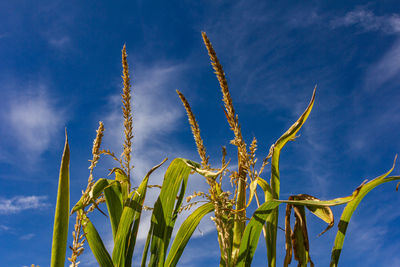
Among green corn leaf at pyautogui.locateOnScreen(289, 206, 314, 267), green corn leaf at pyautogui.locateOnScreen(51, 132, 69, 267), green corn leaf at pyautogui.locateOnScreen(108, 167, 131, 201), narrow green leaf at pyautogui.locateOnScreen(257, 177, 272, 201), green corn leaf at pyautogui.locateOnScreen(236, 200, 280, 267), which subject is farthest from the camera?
green corn leaf at pyautogui.locateOnScreen(108, 167, 131, 201)

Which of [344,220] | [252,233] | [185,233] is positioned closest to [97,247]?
[185,233]

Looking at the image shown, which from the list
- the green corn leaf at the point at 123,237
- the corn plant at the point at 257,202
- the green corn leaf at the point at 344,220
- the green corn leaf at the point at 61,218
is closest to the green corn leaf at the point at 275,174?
the corn plant at the point at 257,202

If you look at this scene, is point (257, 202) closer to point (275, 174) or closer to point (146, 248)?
point (275, 174)

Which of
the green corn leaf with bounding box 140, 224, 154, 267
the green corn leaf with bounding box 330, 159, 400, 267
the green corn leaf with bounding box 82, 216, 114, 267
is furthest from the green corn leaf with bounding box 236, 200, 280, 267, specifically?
the green corn leaf with bounding box 82, 216, 114, 267

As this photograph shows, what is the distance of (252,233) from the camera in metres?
1.90

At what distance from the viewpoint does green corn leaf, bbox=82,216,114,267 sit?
2.03 meters

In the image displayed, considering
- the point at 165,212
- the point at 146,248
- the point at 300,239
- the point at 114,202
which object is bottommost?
the point at 300,239

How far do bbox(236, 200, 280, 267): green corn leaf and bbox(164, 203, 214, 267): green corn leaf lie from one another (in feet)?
1.00

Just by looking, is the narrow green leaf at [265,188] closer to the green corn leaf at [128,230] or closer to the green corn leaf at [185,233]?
the green corn leaf at [185,233]

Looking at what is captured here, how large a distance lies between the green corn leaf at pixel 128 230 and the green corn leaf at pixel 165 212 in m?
0.10

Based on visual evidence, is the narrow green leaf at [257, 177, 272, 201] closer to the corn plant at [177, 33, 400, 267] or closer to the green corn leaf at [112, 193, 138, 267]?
the corn plant at [177, 33, 400, 267]

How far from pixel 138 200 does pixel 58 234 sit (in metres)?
0.54

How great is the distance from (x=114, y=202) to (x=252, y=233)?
96cm

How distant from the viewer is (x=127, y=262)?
2.09m
